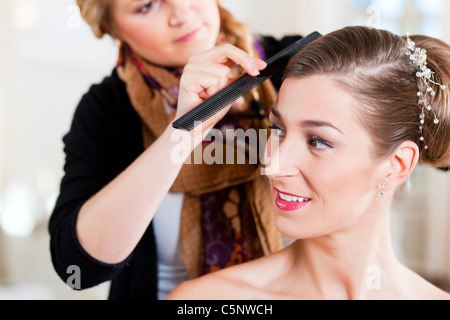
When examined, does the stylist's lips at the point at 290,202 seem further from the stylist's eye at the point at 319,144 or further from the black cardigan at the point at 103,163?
the black cardigan at the point at 103,163

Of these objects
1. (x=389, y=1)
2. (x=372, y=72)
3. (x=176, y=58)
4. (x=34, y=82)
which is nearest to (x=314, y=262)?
(x=372, y=72)

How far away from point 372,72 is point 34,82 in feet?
9.19

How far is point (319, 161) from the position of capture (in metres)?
1.03

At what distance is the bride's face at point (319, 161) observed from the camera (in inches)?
39.9

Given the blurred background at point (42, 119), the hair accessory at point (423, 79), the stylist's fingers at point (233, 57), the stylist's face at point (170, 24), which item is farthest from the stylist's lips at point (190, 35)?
the blurred background at point (42, 119)

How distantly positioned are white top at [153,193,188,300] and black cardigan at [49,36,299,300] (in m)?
0.05

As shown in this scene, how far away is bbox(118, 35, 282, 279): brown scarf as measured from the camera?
4.34 feet

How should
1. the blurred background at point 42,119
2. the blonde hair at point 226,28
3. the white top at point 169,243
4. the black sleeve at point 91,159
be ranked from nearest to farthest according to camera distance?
the black sleeve at point 91,159
the blonde hair at point 226,28
the white top at point 169,243
the blurred background at point 42,119

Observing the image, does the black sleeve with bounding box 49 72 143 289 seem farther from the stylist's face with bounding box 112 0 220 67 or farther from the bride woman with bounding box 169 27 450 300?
the bride woman with bounding box 169 27 450 300

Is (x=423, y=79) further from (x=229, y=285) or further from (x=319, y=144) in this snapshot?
(x=229, y=285)

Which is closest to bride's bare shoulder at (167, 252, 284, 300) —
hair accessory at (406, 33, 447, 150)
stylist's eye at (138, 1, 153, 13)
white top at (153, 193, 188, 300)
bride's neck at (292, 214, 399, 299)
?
bride's neck at (292, 214, 399, 299)

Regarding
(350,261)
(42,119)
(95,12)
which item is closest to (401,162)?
(350,261)

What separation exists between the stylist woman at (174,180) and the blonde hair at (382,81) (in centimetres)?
20
